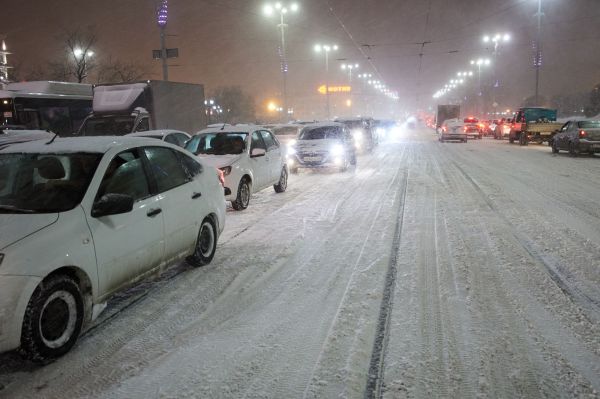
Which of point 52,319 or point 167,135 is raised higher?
point 167,135

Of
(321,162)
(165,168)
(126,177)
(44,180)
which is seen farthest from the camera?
(321,162)

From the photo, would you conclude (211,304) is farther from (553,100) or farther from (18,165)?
(553,100)

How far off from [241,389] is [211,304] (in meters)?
1.57

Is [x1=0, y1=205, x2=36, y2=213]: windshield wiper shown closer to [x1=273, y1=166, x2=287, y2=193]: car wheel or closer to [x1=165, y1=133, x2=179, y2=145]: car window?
[x1=273, y1=166, x2=287, y2=193]: car wheel

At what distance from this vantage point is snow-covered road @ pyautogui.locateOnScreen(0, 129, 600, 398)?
3299 mm

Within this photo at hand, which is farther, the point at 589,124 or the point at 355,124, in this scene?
the point at 355,124

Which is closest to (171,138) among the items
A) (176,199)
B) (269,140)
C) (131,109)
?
(269,140)

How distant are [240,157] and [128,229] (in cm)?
589

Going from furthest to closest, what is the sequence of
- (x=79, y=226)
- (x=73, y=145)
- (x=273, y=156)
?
(x=273, y=156), (x=73, y=145), (x=79, y=226)

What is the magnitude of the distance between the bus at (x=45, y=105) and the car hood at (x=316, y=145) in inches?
417

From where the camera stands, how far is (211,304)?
4707 mm

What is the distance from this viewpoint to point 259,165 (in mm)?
10750

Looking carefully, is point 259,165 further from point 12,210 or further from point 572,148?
point 572,148

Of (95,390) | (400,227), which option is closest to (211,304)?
(95,390)
